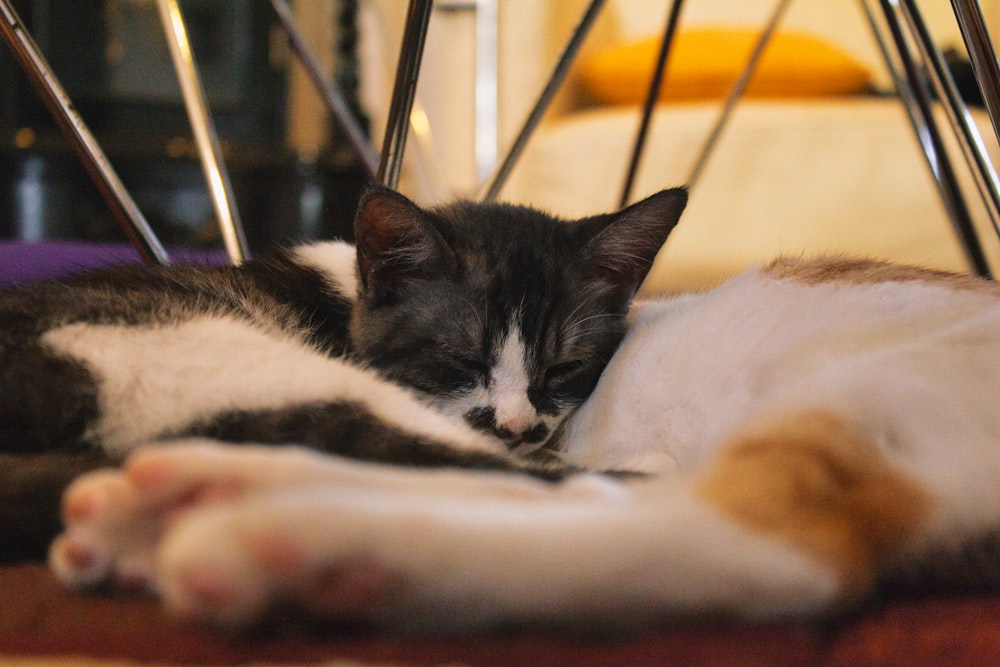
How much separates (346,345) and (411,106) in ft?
1.44

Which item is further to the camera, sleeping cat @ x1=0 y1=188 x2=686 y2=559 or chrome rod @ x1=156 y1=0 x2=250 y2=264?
chrome rod @ x1=156 y1=0 x2=250 y2=264

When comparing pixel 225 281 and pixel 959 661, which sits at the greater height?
pixel 225 281

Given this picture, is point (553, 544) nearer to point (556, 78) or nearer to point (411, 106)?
point (411, 106)

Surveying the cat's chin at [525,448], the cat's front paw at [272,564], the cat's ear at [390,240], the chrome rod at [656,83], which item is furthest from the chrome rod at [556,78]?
Answer: the cat's front paw at [272,564]

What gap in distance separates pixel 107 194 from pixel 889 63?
1.71 meters

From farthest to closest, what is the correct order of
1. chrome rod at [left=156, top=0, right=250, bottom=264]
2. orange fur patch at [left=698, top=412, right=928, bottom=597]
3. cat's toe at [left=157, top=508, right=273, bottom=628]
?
1. chrome rod at [left=156, top=0, right=250, bottom=264]
2. orange fur patch at [left=698, top=412, right=928, bottom=597]
3. cat's toe at [left=157, top=508, right=273, bottom=628]

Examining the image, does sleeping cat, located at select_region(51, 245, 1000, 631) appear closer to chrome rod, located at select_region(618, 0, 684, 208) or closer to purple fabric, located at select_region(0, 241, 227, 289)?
purple fabric, located at select_region(0, 241, 227, 289)

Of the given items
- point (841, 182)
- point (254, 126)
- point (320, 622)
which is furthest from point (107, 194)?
point (254, 126)

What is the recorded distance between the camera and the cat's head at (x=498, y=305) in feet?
3.28

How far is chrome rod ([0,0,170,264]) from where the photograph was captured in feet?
3.75

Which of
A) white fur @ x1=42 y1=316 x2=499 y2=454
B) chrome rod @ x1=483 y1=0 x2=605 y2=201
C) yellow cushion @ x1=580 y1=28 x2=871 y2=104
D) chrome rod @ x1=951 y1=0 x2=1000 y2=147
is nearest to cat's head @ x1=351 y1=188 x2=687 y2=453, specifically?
white fur @ x1=42 y1=316 x2=499 y2=454

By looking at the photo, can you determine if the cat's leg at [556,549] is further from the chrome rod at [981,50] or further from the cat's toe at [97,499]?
the chrome rod at [981,50]

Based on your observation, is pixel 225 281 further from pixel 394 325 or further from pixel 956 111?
pixel 956 111

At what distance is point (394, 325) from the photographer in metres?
1.04
